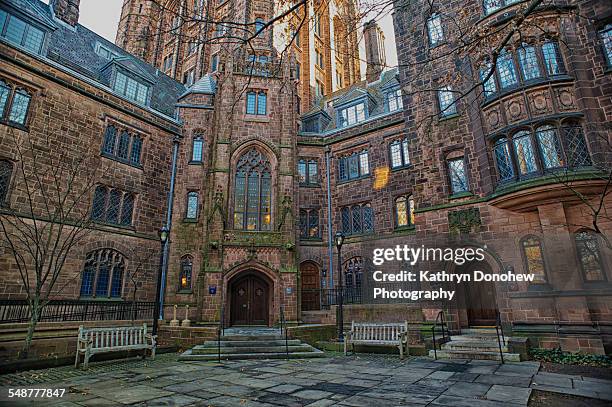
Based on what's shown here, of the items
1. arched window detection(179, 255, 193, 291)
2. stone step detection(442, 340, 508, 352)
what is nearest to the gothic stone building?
stone step detection(442, 340, 508, 352)

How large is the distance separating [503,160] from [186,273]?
1718cm

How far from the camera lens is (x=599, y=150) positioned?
1172 cm

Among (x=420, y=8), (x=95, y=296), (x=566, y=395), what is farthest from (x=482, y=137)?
(x=95, y=296)

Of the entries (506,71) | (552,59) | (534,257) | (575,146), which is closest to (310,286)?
(534,257)

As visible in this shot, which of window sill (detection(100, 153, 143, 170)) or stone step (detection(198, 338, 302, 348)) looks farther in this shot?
window sill (detection(100, 153, 143, 170))

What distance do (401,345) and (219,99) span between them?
57.6 ft

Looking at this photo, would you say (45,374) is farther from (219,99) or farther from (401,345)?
(219,99)

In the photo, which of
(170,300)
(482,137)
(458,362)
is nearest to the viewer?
(458,362)

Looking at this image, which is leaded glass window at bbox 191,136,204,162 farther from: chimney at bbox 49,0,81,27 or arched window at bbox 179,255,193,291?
chimney at bbox 49,0,81,27

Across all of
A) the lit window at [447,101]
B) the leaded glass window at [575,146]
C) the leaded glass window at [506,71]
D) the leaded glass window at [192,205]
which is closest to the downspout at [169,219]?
the leaded glass window at [192,205]

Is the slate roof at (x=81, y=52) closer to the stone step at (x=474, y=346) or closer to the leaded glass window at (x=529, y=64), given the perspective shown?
the leaded glass window at (x=529, y=64)

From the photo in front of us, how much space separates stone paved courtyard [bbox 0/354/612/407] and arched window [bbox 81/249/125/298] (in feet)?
26.2

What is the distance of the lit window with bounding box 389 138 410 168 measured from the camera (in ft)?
68.9

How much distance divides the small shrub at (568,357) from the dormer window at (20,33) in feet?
80.0
